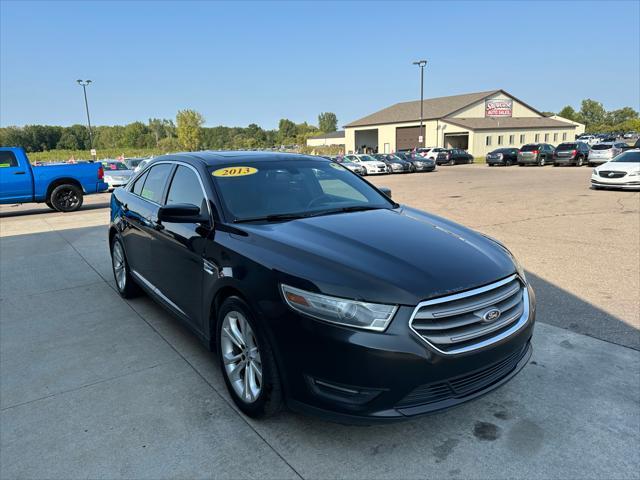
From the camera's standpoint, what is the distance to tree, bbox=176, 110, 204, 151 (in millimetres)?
90250

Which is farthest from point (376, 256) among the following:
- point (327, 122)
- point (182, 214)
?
point (327, 122)

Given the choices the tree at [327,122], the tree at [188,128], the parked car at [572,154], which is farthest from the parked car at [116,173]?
the tree at [327,122]

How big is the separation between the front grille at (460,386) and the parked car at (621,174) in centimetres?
1666

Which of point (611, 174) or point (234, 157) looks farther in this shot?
point (611, 174)

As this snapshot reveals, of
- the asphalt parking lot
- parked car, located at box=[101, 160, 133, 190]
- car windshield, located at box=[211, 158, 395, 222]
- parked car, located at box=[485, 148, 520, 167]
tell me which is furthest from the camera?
parked car, located at box=[485, 148, 520, 167]

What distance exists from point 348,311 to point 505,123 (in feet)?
213

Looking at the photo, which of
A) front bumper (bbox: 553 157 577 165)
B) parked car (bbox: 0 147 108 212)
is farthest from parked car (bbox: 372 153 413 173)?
parked car (bbox: 0 147 108 212)

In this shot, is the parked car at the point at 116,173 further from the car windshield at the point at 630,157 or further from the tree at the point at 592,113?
the tree at the point at 592,113

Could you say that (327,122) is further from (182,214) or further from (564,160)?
(182,214)

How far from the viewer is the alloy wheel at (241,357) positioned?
2.88 m

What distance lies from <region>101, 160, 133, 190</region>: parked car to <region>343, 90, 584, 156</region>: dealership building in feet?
127

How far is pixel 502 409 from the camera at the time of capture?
3080mm

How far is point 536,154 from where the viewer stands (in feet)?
118

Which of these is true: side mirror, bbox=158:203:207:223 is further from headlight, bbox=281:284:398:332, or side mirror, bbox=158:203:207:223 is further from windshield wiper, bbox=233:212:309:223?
headlight, bbox=281:284:398:332
